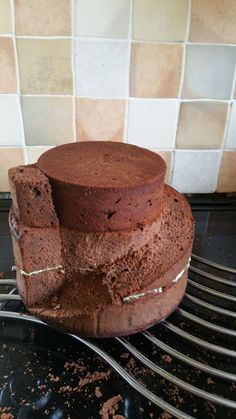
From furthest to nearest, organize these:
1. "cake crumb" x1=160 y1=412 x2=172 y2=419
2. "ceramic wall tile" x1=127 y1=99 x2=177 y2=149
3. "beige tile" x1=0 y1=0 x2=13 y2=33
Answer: "ceramic wall tile" x1=127 y1=99 x2=177 y2=149 < "beige tile" x1=0 y1=0 x2=13 y2=33 < "cake crumb" x1=160 y1=412 x2=172 y2=419

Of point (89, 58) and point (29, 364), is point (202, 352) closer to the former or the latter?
point (29, 364)

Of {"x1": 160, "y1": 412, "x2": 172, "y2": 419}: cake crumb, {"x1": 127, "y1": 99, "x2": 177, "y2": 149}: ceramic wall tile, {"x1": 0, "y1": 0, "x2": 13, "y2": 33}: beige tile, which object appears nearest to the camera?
{"x1": 160, "y1": 412, "x2": 172, "y2": 419}: cake crumb

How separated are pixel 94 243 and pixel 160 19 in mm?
442

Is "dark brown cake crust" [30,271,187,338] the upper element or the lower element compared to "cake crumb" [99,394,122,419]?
upper

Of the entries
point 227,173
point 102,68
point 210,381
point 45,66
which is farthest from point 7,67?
point 210,381

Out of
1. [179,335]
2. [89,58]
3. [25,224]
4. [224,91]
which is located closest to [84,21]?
[89,58]

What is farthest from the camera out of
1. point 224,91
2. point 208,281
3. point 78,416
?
point 224,91

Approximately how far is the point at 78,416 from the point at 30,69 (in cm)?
56

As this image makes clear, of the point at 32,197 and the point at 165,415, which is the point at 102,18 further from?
the point at 165,415

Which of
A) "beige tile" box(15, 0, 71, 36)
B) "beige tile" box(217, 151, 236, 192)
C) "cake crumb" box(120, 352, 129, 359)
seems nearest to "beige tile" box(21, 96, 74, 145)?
"beige tile" box(15, 0, 71, 36)

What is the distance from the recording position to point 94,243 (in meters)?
0.44

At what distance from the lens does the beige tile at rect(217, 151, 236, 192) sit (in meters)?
0.79

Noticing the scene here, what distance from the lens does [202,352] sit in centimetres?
48

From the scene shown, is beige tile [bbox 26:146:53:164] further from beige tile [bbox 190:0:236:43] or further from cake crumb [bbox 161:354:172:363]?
cake crumb [bbox 161:354:172:363]
